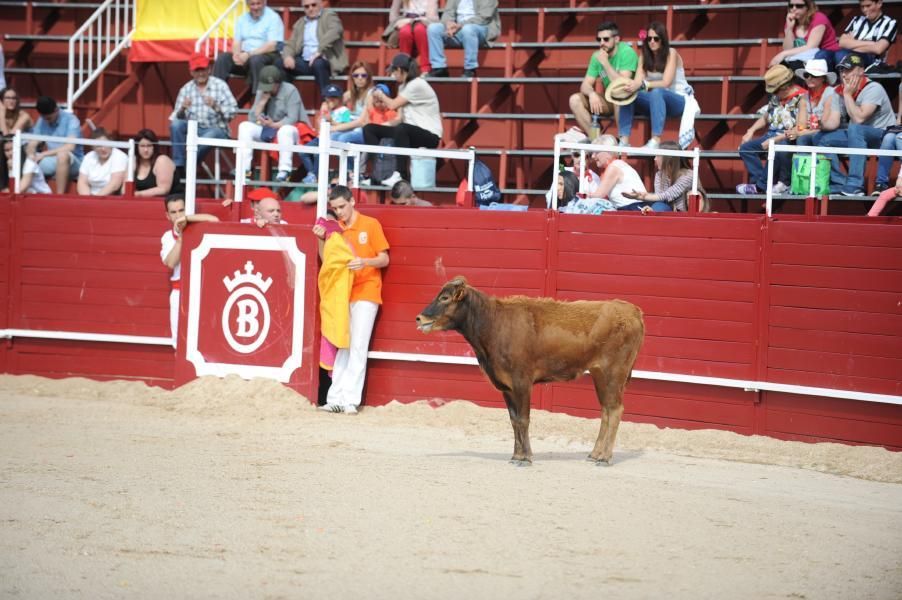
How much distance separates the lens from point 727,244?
10547 millimetres

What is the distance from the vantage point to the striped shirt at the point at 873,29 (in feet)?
41.6

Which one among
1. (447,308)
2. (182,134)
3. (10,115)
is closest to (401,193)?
(447,308)

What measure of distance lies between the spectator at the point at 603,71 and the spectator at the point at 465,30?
2064mm

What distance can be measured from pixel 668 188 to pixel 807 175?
1.14m

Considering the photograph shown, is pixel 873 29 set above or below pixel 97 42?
below

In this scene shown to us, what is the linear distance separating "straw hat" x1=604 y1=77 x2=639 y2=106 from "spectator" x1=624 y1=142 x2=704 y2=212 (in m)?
1.28

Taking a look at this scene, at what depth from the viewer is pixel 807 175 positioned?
11.1 m

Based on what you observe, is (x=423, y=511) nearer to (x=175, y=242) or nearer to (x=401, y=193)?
(x=401, y=193)

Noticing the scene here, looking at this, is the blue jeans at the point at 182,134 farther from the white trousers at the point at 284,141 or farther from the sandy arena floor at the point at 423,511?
the sandy arena floor at the point at 423,511

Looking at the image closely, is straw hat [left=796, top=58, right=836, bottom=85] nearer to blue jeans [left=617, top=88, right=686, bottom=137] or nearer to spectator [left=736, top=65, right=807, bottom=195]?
spectator [left=736, top=65, right=807, bottom=195]

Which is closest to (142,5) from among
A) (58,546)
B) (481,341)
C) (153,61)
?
(153,61)

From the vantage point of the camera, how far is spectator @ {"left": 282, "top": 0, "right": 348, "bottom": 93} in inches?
602

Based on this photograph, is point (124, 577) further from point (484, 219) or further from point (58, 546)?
point (484, 219)

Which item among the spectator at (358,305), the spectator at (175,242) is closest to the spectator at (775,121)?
the spectator at (358,305)
